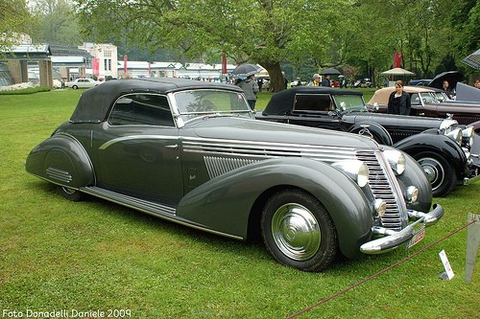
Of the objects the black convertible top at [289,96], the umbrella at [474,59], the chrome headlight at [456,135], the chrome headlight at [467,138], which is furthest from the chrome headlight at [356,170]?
the umbrella at [474,59]

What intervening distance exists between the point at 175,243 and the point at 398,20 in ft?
91.6

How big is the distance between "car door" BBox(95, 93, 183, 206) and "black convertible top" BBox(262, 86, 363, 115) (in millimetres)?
4104

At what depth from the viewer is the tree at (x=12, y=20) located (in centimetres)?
2234

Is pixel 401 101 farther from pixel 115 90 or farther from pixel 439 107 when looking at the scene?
pixel 115 90

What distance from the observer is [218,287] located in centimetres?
372

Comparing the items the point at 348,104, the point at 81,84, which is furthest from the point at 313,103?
the point at 81,84

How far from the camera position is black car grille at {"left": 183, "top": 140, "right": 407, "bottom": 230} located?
13.6 feet

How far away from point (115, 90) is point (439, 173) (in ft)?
16.0

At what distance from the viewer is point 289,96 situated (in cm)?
899

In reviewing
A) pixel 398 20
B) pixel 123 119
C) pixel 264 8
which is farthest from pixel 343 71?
pixel 123 119

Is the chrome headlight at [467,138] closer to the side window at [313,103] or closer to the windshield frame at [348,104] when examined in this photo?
the windshield frame at [348,104]

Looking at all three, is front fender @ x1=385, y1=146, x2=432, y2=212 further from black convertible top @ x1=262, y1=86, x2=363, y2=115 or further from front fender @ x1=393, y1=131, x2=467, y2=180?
black convertible top @ x1=262, y1=86, x2=363, y2=115

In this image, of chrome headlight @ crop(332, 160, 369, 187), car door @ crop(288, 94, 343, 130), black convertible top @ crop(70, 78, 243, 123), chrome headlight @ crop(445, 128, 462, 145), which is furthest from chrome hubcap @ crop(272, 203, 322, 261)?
car door @ crop(288, 94, 343, 130)

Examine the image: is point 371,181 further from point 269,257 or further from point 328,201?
point 269,257
